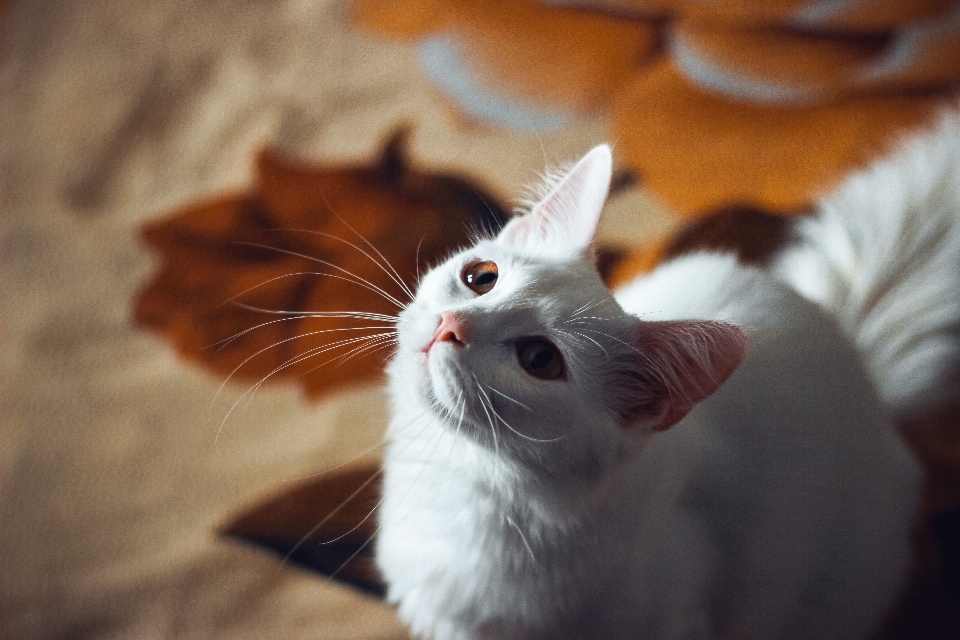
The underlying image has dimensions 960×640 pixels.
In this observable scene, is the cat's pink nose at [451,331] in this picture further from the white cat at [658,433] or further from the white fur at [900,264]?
the white fur at [900,264]

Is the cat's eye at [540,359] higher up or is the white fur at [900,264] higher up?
the white fur at [900,264]

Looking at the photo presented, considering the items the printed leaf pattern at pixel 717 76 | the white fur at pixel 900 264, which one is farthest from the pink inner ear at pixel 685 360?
the printed leaf pattern at pixel 717 76

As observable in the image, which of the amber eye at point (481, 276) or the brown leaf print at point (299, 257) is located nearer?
the amber eye at point (481, 276)

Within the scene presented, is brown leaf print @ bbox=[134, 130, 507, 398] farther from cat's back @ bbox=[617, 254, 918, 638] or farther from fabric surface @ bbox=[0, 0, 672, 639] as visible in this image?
cat's back @ bbox=[617, 254, 918, 638]

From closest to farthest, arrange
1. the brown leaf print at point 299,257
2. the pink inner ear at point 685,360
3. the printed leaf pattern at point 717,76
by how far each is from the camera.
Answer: the pink inner ear at point 685,360, the brown leaf print at point 299,257, the printed leaf pattern at point 717,76

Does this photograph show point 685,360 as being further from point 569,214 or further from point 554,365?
point 569,214

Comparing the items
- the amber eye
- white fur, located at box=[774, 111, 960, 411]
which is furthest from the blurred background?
the amber eye

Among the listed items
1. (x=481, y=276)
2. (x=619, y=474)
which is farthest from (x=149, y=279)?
(x=619, y=474)
